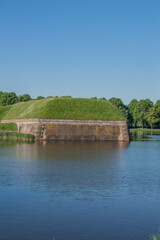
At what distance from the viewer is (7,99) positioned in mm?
163625

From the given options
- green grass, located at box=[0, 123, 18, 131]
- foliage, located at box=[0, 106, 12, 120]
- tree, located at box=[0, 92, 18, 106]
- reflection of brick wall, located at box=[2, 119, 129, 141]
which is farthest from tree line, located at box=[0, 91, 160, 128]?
green grass, located at box=[0, 123, 18, 131]

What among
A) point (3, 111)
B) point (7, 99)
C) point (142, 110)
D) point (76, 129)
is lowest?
point (76, 129)

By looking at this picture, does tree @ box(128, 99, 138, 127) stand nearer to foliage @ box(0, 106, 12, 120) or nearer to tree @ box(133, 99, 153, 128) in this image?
tree @ box(133, 99, 153, 128)

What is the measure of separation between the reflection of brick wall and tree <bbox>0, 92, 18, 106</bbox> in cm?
8217

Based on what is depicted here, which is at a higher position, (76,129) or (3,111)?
(3,111)

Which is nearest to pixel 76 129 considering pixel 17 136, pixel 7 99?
pixel 17 136

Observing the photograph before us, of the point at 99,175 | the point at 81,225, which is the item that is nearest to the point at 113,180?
the point at 99,175

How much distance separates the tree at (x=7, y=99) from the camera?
16344 cm

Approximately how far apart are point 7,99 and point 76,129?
91.1m

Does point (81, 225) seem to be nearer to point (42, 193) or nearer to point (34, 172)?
point (42, 193)

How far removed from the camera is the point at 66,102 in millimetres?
90375

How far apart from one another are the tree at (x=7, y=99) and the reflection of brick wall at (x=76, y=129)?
8217 cm

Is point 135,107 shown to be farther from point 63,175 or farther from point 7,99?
point 63,175

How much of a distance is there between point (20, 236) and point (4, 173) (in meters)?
15.0
